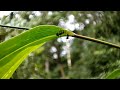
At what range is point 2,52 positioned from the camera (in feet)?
1.42

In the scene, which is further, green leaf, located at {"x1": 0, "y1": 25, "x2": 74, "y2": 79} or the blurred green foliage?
the blurred green foliage

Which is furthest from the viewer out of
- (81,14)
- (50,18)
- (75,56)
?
(75,56)

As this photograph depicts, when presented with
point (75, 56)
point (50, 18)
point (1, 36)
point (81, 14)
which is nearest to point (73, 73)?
point (75, 56)

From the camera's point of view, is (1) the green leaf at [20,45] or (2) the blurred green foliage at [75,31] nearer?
(1) the green leaf at [20,45]

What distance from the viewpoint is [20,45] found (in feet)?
1.47

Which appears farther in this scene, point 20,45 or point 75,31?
point 75,31

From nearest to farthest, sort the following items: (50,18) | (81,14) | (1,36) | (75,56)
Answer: (1,36), (50,18), (81,14), (75,56)

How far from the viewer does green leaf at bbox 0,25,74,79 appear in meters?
0.44

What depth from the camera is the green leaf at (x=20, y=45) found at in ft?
1.43

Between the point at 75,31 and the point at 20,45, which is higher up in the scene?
the point at 20,45
